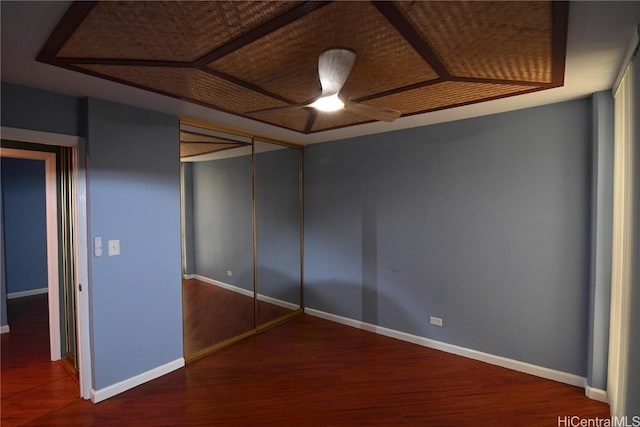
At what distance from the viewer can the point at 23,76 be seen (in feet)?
6.24

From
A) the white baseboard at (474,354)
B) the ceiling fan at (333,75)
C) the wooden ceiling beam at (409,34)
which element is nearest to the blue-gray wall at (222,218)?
the white baseboard at (474,354)

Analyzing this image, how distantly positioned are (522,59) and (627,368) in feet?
5.62

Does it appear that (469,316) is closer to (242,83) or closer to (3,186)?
(242,83)

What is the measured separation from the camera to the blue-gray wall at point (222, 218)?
427 cm

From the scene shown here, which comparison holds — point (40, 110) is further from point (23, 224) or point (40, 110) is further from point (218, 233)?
point (23, 224)

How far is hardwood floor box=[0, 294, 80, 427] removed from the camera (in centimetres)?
229

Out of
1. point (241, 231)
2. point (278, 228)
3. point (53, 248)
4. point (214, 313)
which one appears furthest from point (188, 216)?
point (53, 248)

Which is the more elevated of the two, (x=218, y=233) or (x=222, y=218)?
(x=222, y=218)

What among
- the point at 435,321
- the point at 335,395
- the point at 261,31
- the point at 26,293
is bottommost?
the point at 335,395

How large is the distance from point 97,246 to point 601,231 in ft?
12.4

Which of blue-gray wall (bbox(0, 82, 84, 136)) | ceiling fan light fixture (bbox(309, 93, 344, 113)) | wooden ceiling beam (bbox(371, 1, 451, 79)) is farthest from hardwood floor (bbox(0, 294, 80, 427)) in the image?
wooden ceiling beam (bbox(371, 1, 451, 79))

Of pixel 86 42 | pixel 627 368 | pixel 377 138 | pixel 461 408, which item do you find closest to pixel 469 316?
pixel 461 408

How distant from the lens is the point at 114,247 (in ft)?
8.00

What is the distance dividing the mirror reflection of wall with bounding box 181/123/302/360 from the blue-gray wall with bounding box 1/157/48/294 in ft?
9.97
